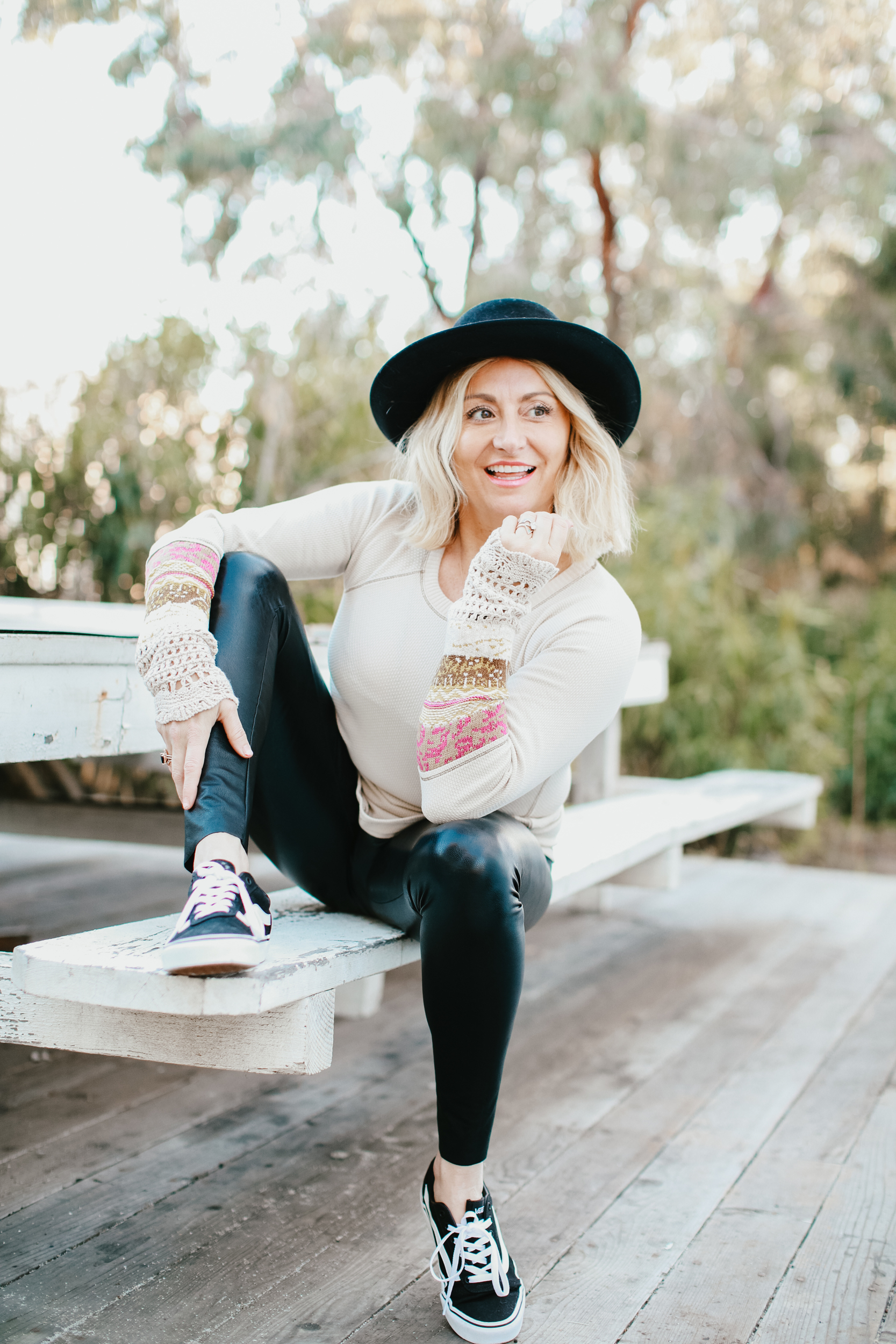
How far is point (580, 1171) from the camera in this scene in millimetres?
1751

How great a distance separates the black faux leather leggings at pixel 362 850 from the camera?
131 cm

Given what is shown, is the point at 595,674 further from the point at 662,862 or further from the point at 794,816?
the point at 794,816

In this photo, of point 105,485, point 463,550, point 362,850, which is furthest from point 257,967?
point 105,485

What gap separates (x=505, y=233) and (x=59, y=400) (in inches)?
155

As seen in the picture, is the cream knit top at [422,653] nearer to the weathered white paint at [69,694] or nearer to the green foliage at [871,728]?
the weathered white paint at [69,694]

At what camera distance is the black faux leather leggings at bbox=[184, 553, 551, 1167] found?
4.31 ft

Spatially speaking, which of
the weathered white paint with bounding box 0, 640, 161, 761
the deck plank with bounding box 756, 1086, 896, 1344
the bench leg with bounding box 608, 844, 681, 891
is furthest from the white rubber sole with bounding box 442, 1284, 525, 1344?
the bench leg with bounding box 608, 844, 681, 891

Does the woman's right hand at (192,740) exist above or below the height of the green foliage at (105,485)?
below

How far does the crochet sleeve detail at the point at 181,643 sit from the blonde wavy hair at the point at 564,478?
332mm

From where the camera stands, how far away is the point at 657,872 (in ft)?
8.41

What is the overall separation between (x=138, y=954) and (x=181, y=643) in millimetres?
379

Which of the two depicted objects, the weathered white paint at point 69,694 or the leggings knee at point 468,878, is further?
the weathered white paint at point 69,694

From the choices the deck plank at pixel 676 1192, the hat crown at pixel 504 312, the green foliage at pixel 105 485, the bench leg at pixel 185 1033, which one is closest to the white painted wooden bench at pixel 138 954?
the bench leg at pixel 185 1033

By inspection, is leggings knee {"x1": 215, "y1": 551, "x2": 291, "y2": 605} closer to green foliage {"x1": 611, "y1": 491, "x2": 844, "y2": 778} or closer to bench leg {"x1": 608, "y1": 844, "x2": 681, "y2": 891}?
bench leg {"x1": 608, "y1": 844, "x2": 681, "y2": 891}
